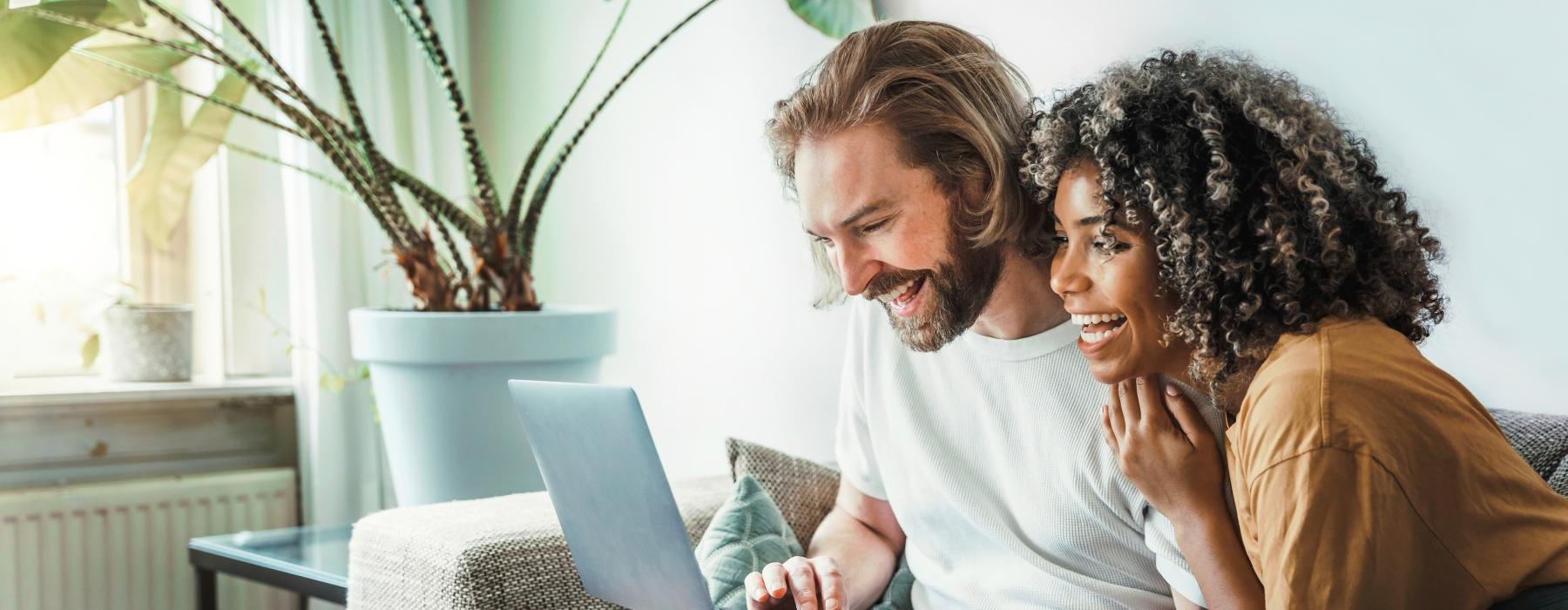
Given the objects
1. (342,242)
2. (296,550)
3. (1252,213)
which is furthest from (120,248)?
(1252,213)

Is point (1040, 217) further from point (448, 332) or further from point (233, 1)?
point (233, 1)

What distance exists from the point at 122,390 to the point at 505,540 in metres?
1.35

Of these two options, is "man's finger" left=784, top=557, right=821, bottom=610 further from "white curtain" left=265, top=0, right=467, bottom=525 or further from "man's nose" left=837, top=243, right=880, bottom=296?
"white curtain" left=265, top=0, right=467, bottom=525

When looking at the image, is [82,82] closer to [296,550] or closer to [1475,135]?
[296,550]

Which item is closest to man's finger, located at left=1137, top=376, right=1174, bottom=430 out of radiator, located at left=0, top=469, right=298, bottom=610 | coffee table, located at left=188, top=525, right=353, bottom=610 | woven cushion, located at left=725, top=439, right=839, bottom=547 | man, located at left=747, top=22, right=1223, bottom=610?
man, located at left=747, top=22, right=1223, bottom=610

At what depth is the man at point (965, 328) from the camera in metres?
1.21

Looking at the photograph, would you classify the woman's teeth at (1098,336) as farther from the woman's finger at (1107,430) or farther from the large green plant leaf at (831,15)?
the large green plant leaf at (831,15)

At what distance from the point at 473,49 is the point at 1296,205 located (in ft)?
7.23

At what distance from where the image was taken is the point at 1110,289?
0.97 metres

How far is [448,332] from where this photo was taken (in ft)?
6.14

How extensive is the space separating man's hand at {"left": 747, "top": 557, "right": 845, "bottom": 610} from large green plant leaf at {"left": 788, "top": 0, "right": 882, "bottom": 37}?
0.91 metres

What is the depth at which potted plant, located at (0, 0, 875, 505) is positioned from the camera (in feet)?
6.16

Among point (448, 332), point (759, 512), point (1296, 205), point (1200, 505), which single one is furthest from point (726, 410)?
point (1296, 205)

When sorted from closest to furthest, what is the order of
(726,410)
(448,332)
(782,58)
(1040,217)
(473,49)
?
(1040,217) < (448,332) < (782,58) < (726,410) < (473,49)
